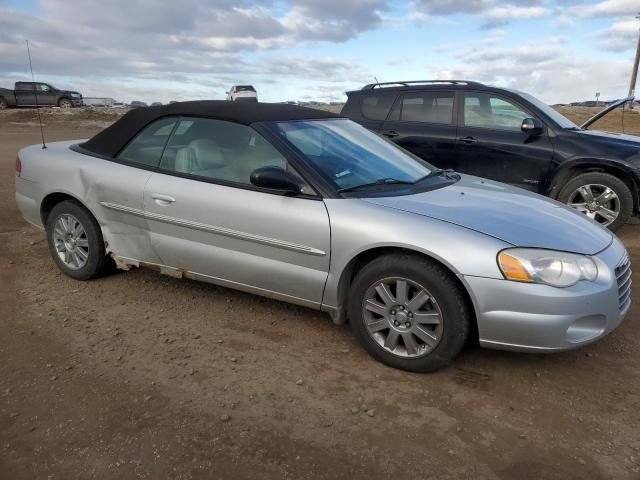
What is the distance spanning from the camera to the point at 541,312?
285cm

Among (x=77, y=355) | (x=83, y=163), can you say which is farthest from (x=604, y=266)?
(x=83, y=163)

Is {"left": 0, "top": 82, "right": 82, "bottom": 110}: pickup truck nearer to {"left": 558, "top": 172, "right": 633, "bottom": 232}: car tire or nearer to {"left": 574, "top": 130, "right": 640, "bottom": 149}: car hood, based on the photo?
{"left": 574, "top": 130, "right": 640, "bottom": 149}: car hood

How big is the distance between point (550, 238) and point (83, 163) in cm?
352

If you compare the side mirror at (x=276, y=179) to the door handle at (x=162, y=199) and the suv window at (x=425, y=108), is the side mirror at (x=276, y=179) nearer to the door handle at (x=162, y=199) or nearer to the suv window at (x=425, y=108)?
the door handle at (x=162, y=199)

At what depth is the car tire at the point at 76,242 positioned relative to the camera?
171 inches

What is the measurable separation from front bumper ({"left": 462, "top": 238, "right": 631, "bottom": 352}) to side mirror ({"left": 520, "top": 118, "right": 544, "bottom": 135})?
3758 mm

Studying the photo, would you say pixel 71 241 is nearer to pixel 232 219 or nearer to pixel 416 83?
pixel 232 219

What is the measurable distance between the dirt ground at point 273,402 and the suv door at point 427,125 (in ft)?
11.2

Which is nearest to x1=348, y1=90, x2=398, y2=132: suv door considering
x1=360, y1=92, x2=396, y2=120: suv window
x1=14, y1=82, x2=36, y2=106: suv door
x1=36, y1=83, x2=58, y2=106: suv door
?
x1=360, y1=92, x2=396, y2=120: suv window

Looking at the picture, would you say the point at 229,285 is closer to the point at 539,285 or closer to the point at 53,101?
the point at 539,285

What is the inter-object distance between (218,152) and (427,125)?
159 inches

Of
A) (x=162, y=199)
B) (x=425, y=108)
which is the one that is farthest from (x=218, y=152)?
(x=425, y=108)

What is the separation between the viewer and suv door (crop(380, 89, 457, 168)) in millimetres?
6965

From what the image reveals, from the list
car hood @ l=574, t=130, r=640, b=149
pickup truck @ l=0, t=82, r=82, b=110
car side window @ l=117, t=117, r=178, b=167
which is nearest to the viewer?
car side window @ l=117, t=117, r=178, b=167
